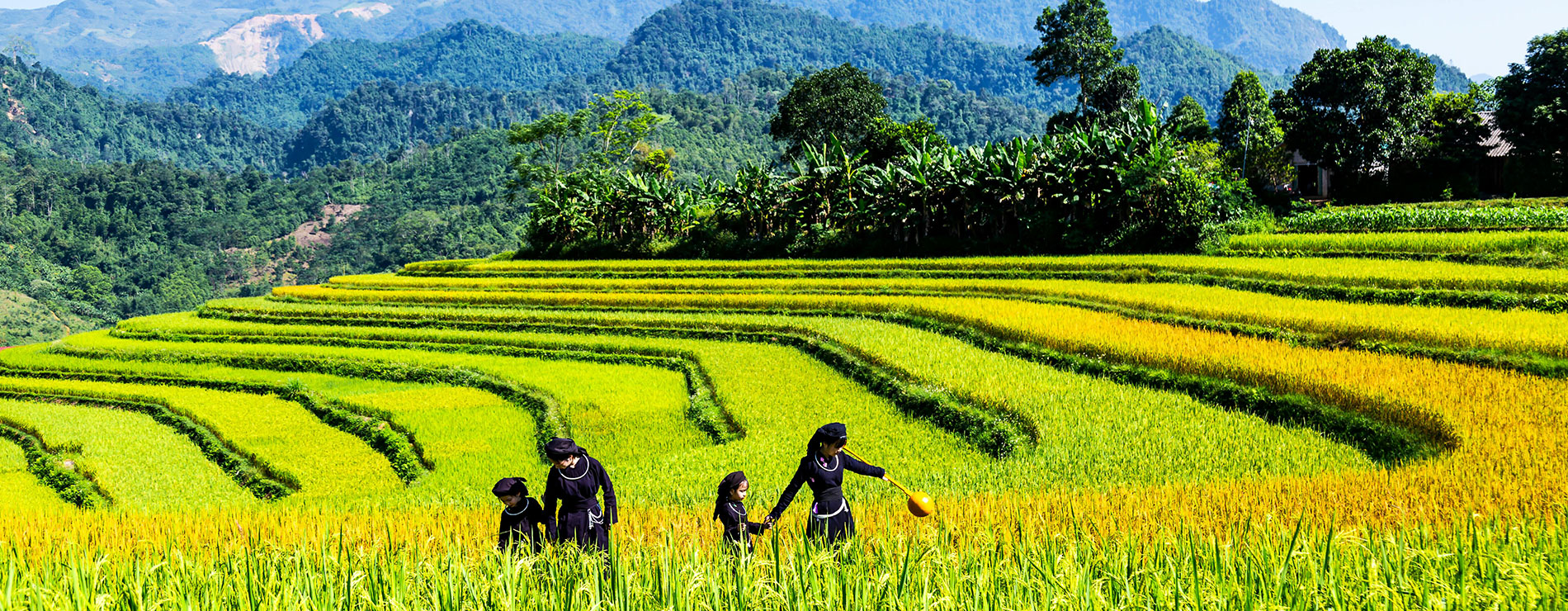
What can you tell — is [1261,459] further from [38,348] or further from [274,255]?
[274,255]

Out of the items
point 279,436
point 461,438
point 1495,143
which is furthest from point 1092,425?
point 1495,143

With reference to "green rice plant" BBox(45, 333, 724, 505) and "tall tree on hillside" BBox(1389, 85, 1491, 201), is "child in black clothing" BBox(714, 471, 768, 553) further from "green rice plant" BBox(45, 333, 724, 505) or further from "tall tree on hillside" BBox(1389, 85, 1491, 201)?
"tall tree on hillside" BBox(1389, 85, 1491, 201)

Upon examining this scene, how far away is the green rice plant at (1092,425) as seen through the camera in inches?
301

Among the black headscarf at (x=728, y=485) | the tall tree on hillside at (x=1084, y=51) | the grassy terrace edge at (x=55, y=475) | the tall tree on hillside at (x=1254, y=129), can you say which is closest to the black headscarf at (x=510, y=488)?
the black headscarf at (x=728, y=485)

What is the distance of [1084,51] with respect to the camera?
38531 millimetres

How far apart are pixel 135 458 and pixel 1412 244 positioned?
20.0 metres

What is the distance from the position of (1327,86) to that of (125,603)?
118ft

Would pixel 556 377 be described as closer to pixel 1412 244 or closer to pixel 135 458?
pixel 135 458

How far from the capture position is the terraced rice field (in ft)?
13.0

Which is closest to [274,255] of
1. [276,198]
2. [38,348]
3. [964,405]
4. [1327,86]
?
[276,198]

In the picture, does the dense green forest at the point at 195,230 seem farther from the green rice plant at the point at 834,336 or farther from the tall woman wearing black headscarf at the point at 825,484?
the tall woman wearing black headscarf at the point at 825,484

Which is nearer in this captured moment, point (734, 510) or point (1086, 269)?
point (734, 510)

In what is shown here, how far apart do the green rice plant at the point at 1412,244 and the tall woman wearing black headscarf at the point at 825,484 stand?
1455cm

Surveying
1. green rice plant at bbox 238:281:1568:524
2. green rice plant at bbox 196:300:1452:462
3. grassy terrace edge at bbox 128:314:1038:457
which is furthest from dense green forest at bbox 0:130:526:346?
green rice plant at bbox 238:281:1568:524
